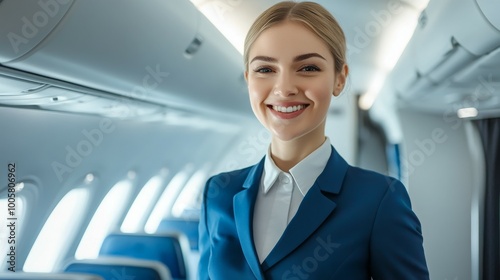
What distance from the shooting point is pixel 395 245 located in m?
1.16

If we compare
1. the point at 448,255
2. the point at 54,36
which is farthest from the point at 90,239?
the point at 54,36

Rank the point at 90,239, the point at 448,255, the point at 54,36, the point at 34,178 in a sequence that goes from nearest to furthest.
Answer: the point at 54,36, the point at 34,178, the point at 448,255, the point at 90,239

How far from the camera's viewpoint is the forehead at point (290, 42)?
1.20m

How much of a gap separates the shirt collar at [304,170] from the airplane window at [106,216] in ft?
15.7

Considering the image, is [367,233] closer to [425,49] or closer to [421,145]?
[425,49]

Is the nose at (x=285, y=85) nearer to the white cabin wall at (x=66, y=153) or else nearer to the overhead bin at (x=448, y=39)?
the overhead bin at (x=448, y=39)

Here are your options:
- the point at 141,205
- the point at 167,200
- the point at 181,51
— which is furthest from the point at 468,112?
the point at 167,200

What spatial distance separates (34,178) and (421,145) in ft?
14.0

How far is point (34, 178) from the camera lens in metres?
3.85

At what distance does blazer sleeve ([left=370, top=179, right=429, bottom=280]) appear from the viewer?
1.15 m

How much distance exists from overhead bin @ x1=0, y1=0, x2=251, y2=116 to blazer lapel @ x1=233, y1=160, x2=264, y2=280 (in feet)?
→ 3.41

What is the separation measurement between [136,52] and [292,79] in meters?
2.04

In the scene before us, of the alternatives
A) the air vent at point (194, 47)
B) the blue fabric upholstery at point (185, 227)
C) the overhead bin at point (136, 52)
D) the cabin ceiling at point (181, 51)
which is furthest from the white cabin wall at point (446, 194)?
the blue fabric upholstery at point (185, 227)

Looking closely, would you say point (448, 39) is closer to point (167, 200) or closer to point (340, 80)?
point (340, 80)
